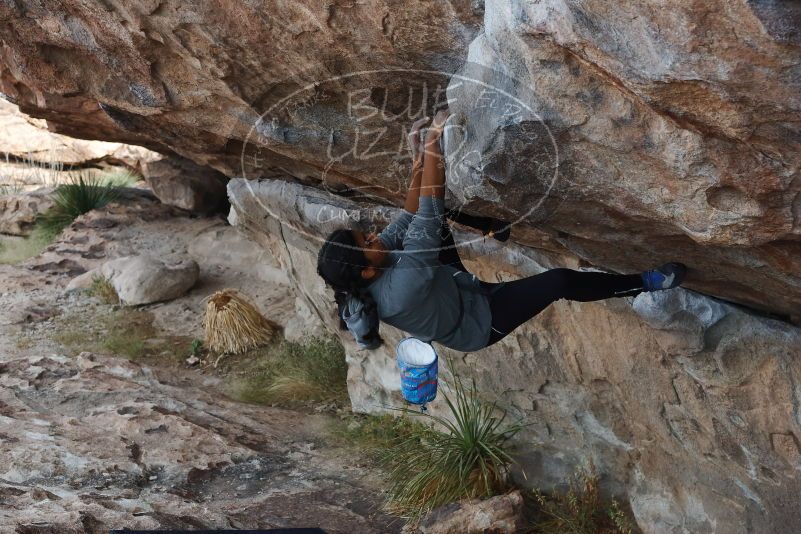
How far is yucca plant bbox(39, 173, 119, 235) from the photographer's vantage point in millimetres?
10539

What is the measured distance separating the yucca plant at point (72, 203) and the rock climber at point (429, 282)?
7740 millimetres

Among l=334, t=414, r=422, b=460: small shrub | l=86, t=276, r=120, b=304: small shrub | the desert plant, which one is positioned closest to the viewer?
the desert plant

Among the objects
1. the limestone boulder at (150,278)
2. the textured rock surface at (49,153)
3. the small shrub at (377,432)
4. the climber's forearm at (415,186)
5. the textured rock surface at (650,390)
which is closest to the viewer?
the climber's forearm at (415,186)

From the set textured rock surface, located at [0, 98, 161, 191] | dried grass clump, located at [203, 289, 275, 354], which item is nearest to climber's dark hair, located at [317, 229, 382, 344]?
dried grass clump, located at [203, 289, 275, 354]

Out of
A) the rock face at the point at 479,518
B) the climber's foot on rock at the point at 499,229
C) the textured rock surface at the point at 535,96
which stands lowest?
the rock face at the point at 479,518

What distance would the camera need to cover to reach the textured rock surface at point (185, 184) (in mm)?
9992

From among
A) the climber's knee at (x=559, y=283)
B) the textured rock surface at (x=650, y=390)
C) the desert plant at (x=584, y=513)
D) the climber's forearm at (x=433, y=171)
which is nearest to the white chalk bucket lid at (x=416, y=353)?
the climber's knee at (x=559, y=283)

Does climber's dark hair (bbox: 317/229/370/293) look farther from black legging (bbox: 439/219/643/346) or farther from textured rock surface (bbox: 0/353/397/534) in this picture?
textured rock surface (bbox: 0/353/397/534)

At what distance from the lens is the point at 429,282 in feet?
11.5

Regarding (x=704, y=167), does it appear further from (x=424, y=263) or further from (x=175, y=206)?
(x=175, y=206)

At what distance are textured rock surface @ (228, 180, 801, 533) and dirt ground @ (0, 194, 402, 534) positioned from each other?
1.13m

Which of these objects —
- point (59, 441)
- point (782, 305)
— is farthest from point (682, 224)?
point (59, 441)

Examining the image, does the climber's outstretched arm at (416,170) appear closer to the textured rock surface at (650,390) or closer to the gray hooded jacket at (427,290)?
the gray hooded jacket at (427,290)

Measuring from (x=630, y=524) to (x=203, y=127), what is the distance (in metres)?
3.54
